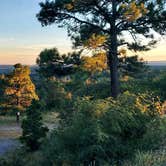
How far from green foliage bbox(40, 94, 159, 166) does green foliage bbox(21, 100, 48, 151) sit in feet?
24.4

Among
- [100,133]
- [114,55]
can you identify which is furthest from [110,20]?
[100,133]

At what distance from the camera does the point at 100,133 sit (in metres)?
9.15

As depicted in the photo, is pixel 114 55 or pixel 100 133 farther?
pixel 114 55

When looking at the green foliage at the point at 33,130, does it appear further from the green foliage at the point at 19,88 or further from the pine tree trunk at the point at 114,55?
the green foliage at the point at 19,88

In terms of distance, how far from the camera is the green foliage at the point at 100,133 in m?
9.20

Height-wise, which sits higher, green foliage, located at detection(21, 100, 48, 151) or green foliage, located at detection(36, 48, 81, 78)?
green foliage, located at detection(36, 48, 81, 78)

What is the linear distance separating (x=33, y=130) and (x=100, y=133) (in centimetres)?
953

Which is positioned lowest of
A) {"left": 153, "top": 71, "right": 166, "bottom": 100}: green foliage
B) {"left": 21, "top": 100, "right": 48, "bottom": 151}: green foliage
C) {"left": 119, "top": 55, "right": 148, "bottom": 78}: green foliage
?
{"left": 21, "top": 100, "right": 48, "bottom": 151}: green foliage

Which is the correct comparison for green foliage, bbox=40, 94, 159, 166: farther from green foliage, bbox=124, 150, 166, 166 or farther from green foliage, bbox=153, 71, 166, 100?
green foliage, bbox=153, 71, 166, 100

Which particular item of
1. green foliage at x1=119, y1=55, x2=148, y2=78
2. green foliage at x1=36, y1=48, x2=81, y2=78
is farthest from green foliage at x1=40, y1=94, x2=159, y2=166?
green foliage at x1=119, y1=55, x2=148, y2=78

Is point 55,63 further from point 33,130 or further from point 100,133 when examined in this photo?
point 100,133

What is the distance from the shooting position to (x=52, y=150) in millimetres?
9891

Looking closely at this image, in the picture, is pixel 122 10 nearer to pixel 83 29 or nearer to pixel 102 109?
pixel 83 29

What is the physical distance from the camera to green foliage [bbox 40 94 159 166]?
9195mm
